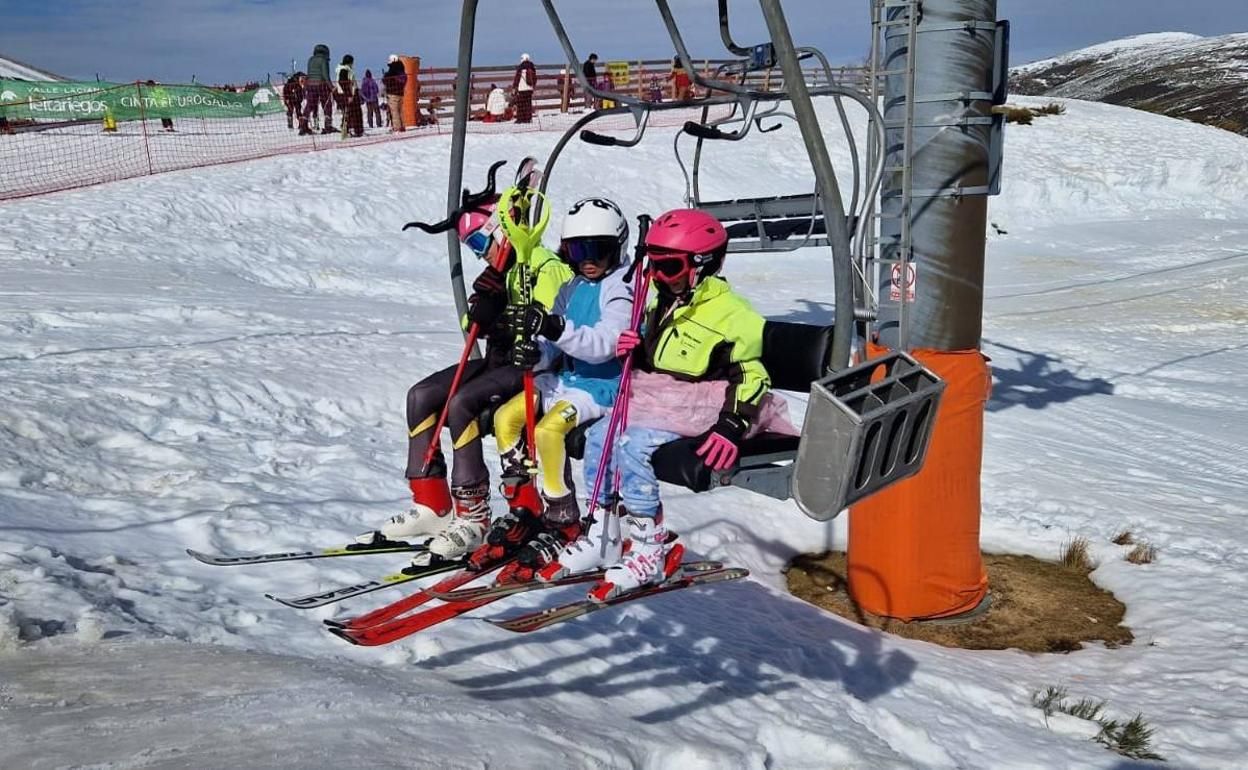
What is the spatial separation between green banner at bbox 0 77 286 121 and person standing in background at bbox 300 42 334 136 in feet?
7.09

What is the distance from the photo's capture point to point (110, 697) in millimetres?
3619

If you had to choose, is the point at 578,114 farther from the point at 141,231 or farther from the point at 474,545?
the point at 474,545

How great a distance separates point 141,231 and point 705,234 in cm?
1175

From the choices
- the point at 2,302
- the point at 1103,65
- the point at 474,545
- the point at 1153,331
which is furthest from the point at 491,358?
the point at 1103,65

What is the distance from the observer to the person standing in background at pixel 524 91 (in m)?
24.1

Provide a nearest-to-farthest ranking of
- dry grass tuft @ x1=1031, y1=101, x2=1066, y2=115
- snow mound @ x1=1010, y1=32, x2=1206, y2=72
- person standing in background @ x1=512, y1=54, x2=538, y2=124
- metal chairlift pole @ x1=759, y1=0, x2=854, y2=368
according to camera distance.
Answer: metal chairlift pole @ x1=759, y1=0, x2=854, y2=368 < person standing in background @ x1=512, y1=54, x2=538, y2=124 < dry grass tuft @ x1=1031, y1=101, x2=1066, y2=115 < snow mound @ x1=1010, y1=32, x2=1206, y2=72

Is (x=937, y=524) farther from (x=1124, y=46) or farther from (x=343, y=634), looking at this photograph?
(x=1124, y=46)

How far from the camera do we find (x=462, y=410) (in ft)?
15.0

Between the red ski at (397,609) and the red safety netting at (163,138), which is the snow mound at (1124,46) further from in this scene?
the red ski at (397,609)

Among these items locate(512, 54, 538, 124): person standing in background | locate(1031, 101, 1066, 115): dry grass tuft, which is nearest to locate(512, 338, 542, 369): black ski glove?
locate(512, 54, 538, 124): person standing in background

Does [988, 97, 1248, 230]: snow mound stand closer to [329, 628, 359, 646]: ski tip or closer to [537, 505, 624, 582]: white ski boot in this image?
[537, 505, 624, 582]: white ski boot

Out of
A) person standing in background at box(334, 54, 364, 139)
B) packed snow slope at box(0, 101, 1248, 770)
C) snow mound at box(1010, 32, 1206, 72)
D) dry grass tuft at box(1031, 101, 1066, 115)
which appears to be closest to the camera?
packed snow slope at box(0, 101, 1248, 770)

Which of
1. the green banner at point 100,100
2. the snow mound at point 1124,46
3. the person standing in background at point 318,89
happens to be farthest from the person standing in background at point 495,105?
the snow mound at point 1124,46

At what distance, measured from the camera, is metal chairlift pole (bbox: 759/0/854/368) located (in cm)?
333
